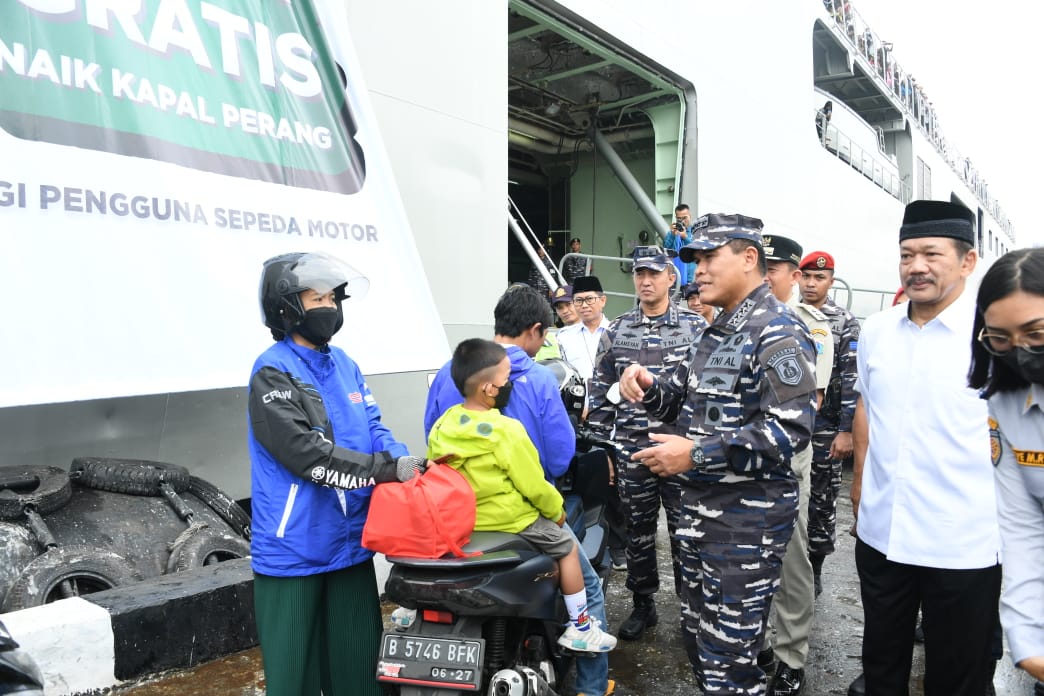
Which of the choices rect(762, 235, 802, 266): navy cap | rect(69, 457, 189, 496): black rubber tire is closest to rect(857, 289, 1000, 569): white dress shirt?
rect(762, 235, 802, 266): navy cap

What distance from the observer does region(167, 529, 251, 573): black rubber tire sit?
3055 mm

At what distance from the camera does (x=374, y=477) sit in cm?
195

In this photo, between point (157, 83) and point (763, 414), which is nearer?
point (763, 414)

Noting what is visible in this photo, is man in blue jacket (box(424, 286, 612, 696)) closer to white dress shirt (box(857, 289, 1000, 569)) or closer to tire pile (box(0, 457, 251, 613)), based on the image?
white dress shirt (box(857, 289, 1000, 569))

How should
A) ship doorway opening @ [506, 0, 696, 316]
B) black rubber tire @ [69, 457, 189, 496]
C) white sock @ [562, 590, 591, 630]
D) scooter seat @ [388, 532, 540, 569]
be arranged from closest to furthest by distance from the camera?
1. scooter seat @ [388, 532, 540, 569]
2. white sock @ [562, 590, 591, 630]
3. black rubber tire @ [69, 457, 189, 496]
4. ship doorway opening @ [506, 0, 696, 316]

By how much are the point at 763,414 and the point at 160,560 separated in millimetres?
2663

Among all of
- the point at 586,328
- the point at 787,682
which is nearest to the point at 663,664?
the point at 787,682

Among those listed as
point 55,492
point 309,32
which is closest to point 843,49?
point 309,32

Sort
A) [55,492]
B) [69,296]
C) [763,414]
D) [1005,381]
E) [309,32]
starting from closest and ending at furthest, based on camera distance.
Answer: [1005,381]
[763,414]
[69,296]
[55,492]
[309,32]

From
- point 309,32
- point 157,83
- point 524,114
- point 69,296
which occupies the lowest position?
point 69,296

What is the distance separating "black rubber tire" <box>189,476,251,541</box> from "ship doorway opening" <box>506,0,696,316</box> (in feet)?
14.5

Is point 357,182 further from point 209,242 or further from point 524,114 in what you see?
point 524,114

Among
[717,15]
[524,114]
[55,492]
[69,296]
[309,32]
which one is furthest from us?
[524,114]

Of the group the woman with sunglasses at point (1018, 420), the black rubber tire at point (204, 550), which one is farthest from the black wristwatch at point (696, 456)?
the black rubber tire at point (204, 550)
